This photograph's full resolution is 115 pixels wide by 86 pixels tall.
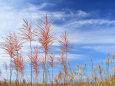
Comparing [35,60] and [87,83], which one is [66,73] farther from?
[35,60]

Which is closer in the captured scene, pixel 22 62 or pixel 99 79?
pixel 99 79

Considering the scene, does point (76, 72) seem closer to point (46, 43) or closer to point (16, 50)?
point (46, 43)

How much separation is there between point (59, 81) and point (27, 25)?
3384 mm

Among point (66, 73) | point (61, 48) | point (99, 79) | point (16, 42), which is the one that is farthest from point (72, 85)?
point (16, 42)

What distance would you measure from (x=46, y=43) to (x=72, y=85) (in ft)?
9.30

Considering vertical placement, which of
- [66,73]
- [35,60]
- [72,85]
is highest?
[35,60]

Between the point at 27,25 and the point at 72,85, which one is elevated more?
the point at 27,25

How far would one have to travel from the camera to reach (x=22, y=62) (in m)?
8.52

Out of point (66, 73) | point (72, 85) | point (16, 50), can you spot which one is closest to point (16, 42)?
point (16, 50)

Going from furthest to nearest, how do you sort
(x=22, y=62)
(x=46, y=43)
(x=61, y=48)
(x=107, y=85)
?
(x=22, y=62)
(x=61, y=48)
(x=107, y=85)
(x=46, y=43)

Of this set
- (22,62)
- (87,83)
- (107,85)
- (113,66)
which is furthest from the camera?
(22,62)

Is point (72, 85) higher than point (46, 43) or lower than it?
lower

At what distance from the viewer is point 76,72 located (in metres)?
7.00

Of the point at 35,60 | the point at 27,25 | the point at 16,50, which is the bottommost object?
the point at 35,60
